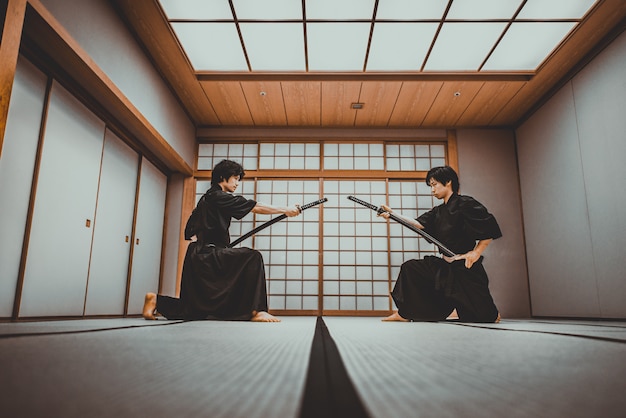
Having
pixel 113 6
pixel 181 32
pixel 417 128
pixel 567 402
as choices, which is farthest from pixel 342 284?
pixel 567 402

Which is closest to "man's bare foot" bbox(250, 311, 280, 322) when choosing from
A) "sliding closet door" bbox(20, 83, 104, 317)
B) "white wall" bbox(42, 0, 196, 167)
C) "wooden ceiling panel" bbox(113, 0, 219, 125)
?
"sliding closet door" bbox(20, 83, 104, 317)

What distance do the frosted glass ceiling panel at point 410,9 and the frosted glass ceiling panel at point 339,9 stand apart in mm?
118

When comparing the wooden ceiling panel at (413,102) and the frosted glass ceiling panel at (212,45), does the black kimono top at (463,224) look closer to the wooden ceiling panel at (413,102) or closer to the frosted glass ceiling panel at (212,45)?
the wooden ceiling panel at (413,102)

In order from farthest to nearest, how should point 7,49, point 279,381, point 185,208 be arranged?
point 185,208 → point 7,49 → point 279,381

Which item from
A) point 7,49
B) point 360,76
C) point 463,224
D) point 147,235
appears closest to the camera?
point 7,49

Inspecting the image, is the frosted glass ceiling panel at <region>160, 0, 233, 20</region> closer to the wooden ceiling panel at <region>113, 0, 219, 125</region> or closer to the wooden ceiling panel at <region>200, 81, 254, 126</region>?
the wooden ceiling panel at <region>113, 0, 219, 125</region>

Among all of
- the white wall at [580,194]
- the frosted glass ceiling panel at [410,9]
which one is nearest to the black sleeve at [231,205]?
the frosted glass ceiling panel at [410,9]

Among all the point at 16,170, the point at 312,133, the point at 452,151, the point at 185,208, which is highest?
the point at 312,133

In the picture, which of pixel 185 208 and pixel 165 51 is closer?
pixel 165 51

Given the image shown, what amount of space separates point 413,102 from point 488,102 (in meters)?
0.99

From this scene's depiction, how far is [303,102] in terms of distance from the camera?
533 cm

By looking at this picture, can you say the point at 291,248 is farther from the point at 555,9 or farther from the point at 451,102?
the point at 555,9

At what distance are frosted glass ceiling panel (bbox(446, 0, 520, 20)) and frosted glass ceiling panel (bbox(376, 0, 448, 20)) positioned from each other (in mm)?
122

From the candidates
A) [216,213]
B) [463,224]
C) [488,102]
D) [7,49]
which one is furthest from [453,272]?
[7,49]
